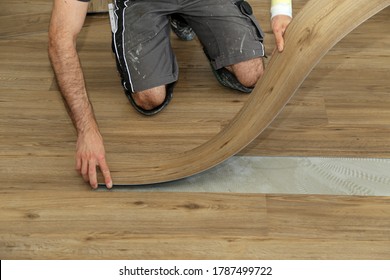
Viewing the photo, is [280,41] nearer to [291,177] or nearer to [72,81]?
[291,177]

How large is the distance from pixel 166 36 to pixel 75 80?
1.58ft

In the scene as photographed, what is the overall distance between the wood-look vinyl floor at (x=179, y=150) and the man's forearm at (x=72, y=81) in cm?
14

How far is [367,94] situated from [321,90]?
0.52ft

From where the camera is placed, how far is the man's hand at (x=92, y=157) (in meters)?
1.65

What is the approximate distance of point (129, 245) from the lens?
5.03 feet

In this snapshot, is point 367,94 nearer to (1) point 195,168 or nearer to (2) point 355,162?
(2) point 355,162

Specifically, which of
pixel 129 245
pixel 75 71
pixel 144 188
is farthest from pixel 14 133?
pixel 129 245

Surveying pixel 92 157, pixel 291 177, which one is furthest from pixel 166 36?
pixel 291 177

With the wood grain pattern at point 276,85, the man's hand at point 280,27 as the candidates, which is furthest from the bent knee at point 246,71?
the man's hand at point 280,27

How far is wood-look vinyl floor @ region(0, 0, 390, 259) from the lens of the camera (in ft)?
5.03

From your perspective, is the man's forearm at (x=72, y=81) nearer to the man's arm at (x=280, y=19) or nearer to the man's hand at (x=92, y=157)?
the man's hand at (x=92, y=157)

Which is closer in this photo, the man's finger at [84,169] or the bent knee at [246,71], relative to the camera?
the man's finger at [84,169]

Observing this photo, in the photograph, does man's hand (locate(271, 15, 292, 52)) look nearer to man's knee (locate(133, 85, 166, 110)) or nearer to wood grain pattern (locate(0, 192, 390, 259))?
wood grain pattern (locate(0, 192, 390, 259))

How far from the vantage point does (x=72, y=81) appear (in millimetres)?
1661
